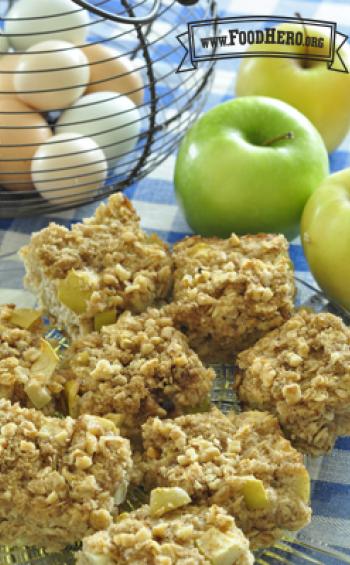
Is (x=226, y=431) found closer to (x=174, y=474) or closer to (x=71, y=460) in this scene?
(x=174, y=474)

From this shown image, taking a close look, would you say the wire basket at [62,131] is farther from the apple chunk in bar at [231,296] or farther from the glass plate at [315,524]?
the glass plate at [315,524]

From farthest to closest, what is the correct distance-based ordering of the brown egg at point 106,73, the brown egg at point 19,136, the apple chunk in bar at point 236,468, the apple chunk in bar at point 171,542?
the brown egg at point 106,73, the brown egg at point 19,136, the apple chunk in bar at point 236,468, the apple chunk in bar at point 171,542

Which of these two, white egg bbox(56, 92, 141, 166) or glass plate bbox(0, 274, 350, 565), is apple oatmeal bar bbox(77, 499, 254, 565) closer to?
glass plate bbox(0, 274, 350, 565)

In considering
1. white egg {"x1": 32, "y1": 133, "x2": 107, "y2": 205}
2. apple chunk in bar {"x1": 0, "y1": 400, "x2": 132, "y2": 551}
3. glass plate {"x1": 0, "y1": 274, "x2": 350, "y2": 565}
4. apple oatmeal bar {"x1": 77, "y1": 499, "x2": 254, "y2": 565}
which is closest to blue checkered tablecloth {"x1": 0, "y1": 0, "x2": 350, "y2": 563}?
glass plate {"x1": 0, "y1": 274, "x2": 350, "y2": 565}

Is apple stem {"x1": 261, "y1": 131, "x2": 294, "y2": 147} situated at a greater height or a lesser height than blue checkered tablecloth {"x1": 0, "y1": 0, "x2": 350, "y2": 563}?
greater

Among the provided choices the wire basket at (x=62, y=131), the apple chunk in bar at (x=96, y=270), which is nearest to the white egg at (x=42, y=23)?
the wire basket at (x=62, y=131)

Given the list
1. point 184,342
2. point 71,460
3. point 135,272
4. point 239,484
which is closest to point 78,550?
point 71,460
